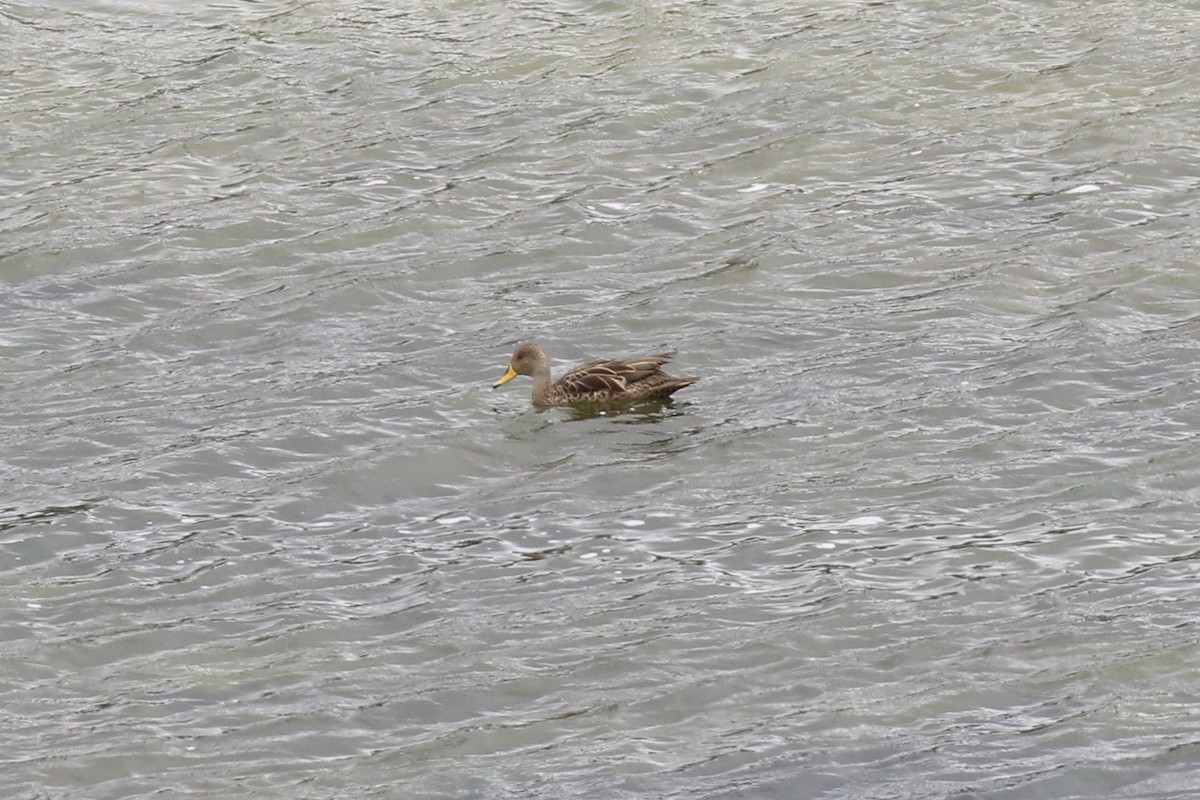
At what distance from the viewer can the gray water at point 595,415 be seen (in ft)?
30.6

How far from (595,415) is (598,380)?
0.93 feet

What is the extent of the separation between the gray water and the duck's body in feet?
0.54

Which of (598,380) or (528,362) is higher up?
(528,362)

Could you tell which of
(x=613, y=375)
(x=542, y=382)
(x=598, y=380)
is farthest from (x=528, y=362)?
(x=613, y=375)

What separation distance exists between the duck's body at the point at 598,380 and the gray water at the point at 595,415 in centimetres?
17

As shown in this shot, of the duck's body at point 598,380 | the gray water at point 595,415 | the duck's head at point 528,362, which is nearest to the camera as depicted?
the gray water at point 595,415

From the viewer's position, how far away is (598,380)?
13.1m

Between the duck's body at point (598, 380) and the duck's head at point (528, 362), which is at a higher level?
the duck's head at point (528, 362)

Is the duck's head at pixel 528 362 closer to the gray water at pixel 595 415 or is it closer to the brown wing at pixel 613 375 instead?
the brown wing at pixel 613 375

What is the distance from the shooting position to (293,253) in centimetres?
1512

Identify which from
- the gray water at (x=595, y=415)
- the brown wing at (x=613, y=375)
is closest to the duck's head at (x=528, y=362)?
the brown wing at (x=613, y=375)

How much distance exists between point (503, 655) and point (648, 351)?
412 cm

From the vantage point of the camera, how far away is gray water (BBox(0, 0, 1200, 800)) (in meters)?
9.34

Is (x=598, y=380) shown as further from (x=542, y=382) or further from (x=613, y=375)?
(x=542, y=382)
